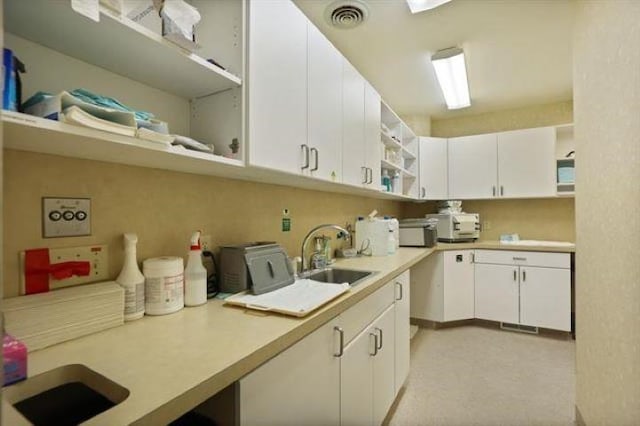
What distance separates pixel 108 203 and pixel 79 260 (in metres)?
0.20

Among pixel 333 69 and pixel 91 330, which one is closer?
pixel 91 330

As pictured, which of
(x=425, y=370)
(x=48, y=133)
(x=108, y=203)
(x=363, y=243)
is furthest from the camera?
(x=363, y=243)

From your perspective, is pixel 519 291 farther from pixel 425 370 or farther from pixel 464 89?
pixel 464 89

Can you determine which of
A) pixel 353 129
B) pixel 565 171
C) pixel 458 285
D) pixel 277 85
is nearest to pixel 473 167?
pixel 565 171

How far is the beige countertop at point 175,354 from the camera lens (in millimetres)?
557

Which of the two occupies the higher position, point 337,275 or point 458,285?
point 337,275

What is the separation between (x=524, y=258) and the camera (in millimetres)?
3023

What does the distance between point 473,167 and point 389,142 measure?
52.4 inches

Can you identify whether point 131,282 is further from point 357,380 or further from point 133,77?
point 357,380

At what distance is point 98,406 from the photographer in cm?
70

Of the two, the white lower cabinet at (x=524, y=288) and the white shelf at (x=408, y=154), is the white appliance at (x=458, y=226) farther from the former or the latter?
the white shelf at (x=408, y=154)

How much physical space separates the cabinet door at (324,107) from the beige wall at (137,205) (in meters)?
0.34

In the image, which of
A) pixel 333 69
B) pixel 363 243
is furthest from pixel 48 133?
pixel 363 243

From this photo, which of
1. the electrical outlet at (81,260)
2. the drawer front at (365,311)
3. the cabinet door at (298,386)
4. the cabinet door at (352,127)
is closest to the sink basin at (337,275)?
the drawer front at (365,311)
